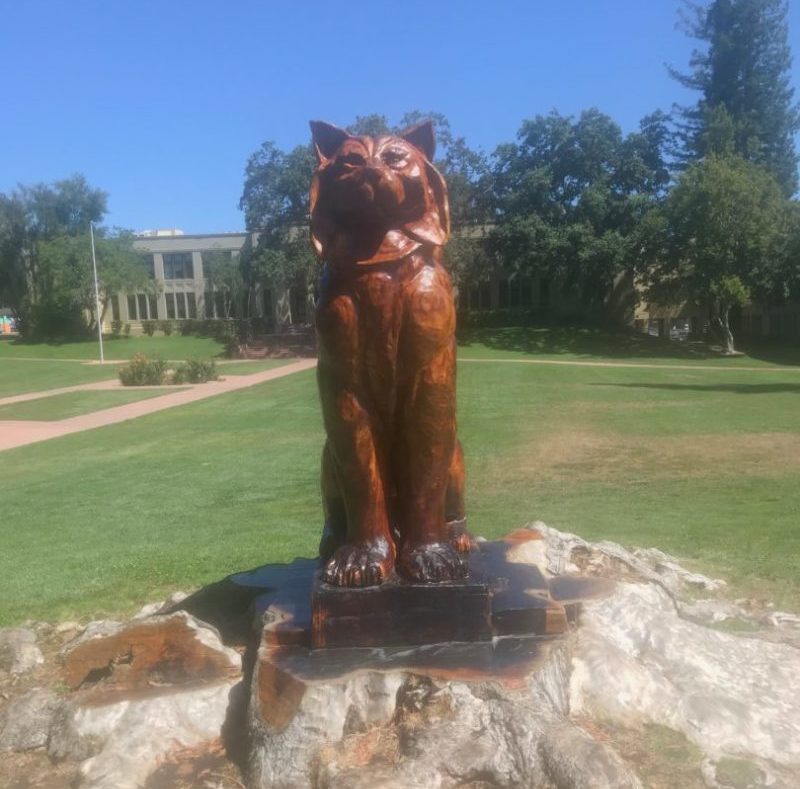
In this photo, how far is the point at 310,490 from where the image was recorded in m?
9.96

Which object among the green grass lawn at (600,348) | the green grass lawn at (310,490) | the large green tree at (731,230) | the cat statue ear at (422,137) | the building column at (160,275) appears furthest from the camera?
the building column at (160,275)

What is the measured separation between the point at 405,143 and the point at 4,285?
5771cm

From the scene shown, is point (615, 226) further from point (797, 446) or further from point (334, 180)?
point (334, 180)

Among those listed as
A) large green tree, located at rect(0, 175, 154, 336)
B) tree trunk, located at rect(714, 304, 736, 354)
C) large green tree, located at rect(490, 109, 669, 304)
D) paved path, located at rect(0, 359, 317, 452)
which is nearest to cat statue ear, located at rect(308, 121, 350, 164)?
paved path, located at rect(0, 359, 317, 452)

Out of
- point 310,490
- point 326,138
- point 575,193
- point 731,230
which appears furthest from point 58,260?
point 326,138

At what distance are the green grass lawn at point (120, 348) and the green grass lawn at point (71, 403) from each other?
17.4 metres

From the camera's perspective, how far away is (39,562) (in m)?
7.13

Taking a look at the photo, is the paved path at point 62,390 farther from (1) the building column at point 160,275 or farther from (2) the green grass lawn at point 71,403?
(1) the building column at point 160,275

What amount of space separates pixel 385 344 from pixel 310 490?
21.8 ft

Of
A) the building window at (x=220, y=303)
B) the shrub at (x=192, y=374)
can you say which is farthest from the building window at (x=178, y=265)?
the shrub at (x=192, y=374)

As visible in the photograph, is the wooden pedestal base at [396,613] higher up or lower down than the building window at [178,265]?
lower down

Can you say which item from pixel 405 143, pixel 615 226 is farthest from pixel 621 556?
pixel 615 226

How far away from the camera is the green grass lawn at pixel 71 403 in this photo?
2048 centimetres

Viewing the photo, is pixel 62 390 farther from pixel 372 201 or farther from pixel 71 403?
pixel 372 201
